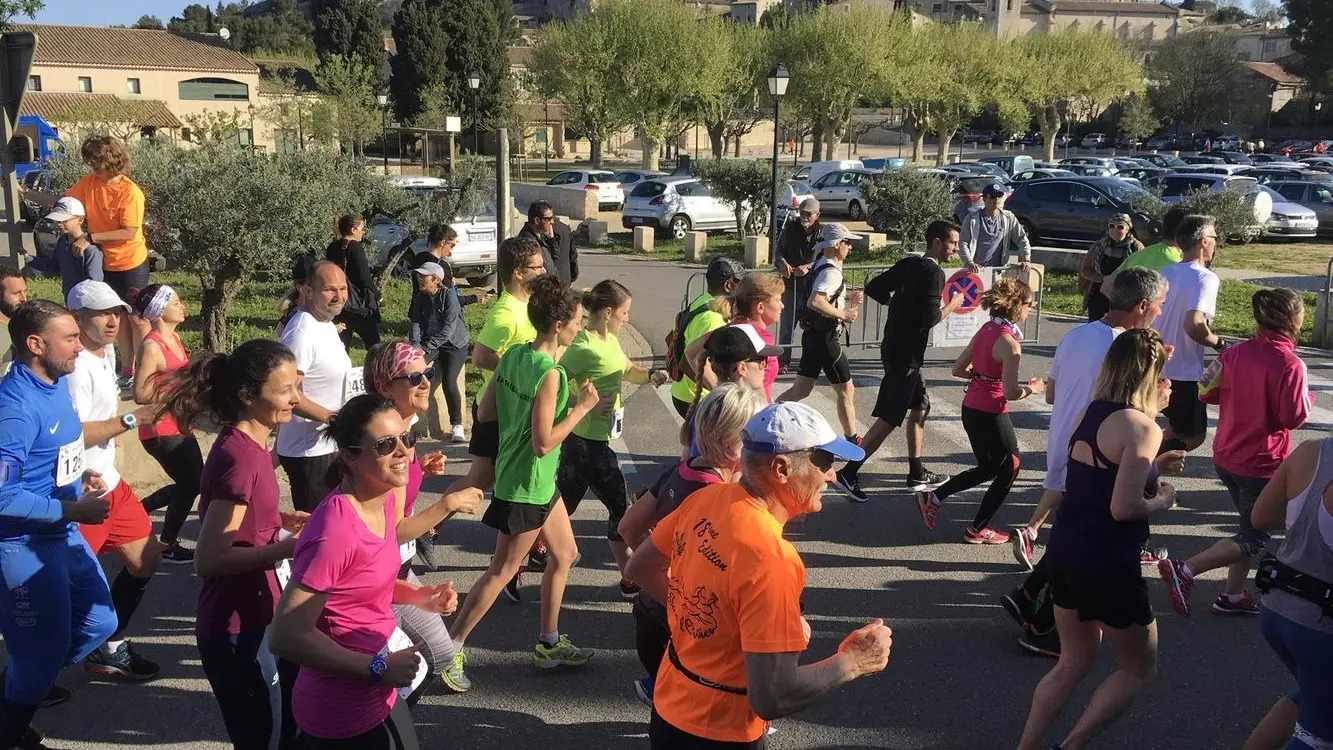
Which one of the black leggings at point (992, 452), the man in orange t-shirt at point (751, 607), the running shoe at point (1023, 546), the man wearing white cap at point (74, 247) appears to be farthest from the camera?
the man wearing white cap at point (74, 247)

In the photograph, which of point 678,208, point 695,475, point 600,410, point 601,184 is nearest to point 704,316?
point 600,410

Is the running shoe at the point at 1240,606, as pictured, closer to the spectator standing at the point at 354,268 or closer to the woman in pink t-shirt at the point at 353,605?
the woman in pink t-shirt at the point at 353,605

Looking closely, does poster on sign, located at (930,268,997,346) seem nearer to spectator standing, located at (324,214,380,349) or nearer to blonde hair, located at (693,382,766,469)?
spectator standing, located at (324,214,380,349)

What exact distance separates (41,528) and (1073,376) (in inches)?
187

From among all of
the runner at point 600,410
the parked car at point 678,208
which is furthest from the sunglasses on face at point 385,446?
the parked car at point 678,208

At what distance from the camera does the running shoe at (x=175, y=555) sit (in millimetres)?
6508

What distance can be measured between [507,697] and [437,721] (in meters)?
Answer: 0.35

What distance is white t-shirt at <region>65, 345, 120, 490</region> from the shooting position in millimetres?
4871

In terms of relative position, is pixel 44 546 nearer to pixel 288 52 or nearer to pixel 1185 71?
pixel 1185 71

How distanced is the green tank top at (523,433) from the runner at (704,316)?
1.43 meters

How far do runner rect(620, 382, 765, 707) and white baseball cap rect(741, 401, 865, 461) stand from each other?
0.33 metres

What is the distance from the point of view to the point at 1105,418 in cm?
411

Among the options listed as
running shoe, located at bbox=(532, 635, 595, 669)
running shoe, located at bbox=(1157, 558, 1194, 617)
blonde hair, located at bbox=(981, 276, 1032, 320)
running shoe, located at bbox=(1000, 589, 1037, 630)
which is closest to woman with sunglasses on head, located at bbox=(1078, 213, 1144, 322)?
blonde hair, located at bbox=(981, 276, 1032, 320)

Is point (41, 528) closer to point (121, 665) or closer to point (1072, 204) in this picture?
point (121, 665)
